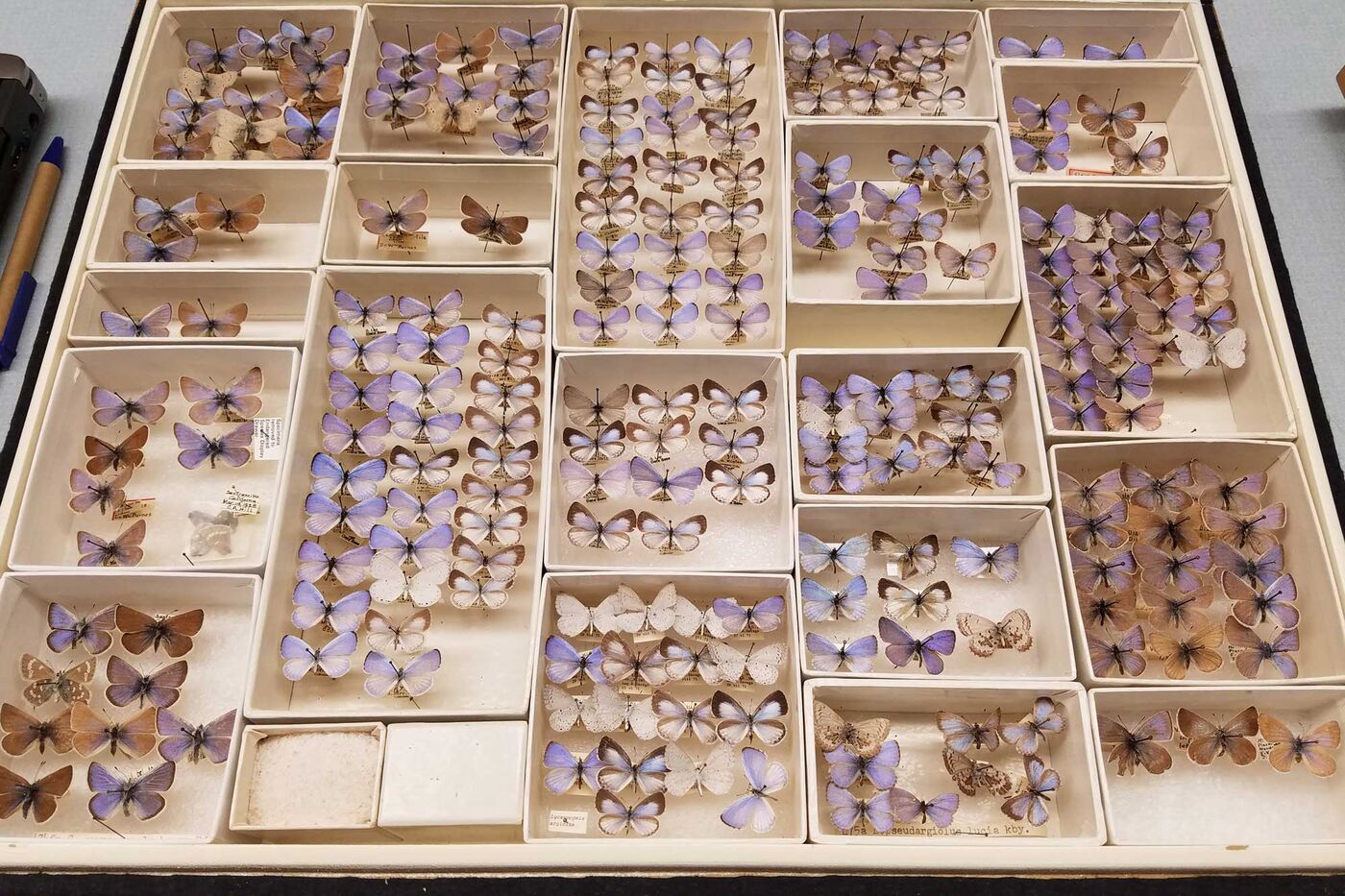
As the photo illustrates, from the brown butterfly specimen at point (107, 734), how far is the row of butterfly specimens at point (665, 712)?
2.16 ft

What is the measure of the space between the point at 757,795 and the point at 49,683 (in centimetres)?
122

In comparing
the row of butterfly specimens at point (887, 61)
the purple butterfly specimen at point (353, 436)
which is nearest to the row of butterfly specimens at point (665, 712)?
the purple butterfly specimen at point (353, 436)

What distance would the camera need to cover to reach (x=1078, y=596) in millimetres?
1706

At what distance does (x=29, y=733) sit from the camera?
5.29 ft

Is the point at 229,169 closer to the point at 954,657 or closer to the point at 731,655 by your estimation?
the point at 731,655

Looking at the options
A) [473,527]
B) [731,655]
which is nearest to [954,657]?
[731,655]

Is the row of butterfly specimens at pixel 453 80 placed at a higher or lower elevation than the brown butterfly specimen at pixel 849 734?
higher

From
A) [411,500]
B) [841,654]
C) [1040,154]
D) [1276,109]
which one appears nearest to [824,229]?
[1040,154]

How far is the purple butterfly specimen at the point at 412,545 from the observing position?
177 cm

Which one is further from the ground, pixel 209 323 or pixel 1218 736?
pixel 209 323

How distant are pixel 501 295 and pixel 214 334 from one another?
0.59 m

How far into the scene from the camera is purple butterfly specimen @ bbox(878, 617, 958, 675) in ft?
5.44

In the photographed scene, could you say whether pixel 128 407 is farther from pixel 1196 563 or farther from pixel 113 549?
pixel 1196 563

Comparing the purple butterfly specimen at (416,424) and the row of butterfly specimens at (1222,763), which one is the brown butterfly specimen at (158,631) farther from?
the row of butterfly specimens at (1222,763)
